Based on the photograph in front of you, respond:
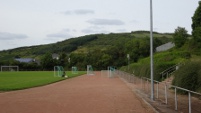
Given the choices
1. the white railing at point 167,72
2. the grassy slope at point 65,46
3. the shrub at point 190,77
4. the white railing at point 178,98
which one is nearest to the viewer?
the white railing at point 178,98

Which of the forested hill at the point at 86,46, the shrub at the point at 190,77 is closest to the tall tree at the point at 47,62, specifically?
the forested hill at the point at 86,46

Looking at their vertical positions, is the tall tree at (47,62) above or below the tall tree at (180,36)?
below

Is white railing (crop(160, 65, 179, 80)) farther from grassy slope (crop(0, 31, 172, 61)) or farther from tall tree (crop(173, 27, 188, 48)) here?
grassy slope (crop(0, 31, 172, 61))

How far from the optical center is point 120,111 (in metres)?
13.2

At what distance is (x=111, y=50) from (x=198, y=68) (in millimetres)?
96887

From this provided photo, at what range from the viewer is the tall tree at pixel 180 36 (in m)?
70.9

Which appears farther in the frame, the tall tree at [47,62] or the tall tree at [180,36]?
the tall tree at [47,62]

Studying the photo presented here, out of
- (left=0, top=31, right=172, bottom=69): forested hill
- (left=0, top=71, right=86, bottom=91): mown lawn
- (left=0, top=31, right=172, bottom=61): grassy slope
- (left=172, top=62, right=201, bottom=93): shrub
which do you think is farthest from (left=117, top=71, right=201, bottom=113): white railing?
(left=0, top=31, right=172, bottom=61): grassy slope

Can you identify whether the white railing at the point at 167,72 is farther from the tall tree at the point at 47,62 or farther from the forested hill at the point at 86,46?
the forested hill at the point at 86,46

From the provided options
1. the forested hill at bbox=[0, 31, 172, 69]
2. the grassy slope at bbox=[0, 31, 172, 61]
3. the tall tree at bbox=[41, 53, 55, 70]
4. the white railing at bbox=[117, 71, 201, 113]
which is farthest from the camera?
the grassy slope at bbox=[0, 31, 172, 61]

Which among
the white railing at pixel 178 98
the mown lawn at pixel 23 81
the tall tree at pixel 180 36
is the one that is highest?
the tall tree at pixel 180 36

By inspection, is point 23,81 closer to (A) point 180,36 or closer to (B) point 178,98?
(B) point 178,98

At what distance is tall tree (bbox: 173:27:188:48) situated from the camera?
233 ft

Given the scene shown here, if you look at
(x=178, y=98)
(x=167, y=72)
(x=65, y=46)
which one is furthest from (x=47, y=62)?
(x=178, y=98)
